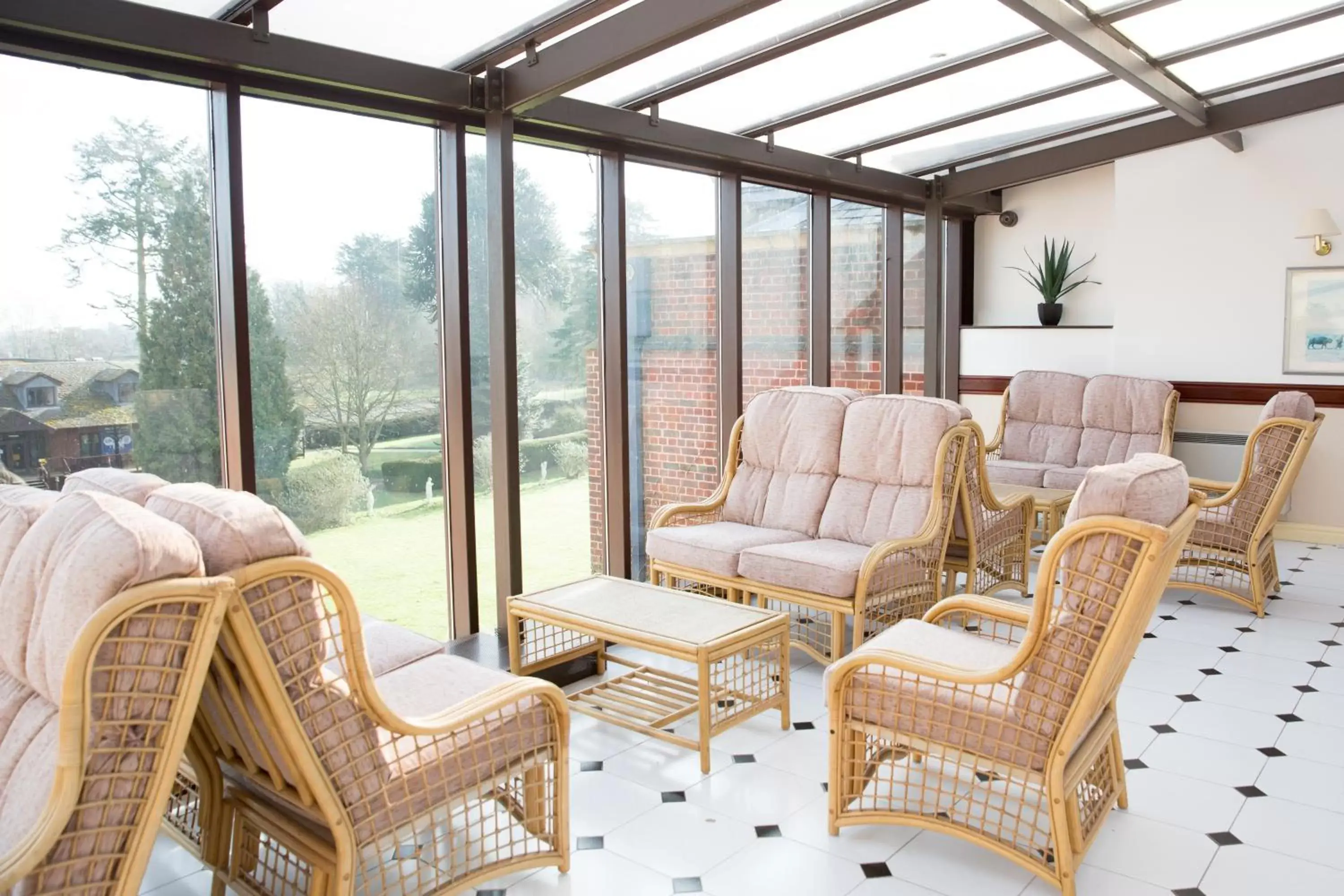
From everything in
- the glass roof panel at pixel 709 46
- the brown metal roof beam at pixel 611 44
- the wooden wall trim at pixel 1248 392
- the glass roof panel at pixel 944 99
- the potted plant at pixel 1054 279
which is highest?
the glass roof panel at pixel 944 99

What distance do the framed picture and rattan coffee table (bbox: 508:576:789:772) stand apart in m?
4.80

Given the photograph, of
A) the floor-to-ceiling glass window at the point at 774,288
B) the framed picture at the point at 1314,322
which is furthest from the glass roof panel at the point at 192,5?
the framed picture at the point at 1314,322

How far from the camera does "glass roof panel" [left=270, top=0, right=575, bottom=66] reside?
3.59 m

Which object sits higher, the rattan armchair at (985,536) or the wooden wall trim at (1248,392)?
the wooden wall trim at (1248,392)

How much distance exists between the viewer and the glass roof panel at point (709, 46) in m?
4.19

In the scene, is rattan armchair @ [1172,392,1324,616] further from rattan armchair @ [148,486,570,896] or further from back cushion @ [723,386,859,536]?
rattan armchair @ [148,486,570,896]

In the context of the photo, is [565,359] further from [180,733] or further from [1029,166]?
[1029,166]

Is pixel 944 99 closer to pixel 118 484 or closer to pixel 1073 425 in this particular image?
pixel 1073 425

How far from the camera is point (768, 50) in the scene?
14.9ft

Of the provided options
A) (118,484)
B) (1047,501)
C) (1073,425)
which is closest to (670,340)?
(1047,501)

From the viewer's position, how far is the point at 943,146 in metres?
6.89

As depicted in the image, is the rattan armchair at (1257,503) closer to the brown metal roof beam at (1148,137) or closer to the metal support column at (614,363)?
the brown metal roof beam at (1148,137)

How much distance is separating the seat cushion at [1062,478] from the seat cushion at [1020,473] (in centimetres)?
2

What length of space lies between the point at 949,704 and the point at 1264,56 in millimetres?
4826
